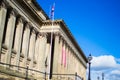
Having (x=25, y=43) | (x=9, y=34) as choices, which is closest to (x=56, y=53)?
(x=25, y=43)

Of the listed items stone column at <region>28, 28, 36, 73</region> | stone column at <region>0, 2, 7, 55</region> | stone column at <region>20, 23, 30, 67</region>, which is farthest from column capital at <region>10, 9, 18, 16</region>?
stone column at <region>28, 28, 36, 73</region>

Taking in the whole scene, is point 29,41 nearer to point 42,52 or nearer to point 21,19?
point 42,52

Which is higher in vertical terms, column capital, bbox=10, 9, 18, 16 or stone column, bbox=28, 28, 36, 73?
column capital, bbox=10, 9, 18, 16

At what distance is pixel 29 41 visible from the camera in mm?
42031

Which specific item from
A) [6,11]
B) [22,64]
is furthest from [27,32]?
[6,11]

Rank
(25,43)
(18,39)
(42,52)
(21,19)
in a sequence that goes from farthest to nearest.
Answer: (42,52) → (25,43) → (21,19) → (18,39)

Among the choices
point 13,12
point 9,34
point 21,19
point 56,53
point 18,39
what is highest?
point 13,12

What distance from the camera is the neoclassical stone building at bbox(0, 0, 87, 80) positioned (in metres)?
32.5

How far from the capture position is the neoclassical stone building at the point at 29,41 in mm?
32466

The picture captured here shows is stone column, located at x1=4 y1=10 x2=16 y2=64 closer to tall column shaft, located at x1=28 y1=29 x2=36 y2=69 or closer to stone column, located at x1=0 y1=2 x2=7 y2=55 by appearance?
stone column, located at x1=0 y1=2 x2=7 y2=55

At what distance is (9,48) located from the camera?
1328 inches

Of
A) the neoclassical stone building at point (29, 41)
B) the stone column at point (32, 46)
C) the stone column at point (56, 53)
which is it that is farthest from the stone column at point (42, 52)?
the stone column at point (32, 46)

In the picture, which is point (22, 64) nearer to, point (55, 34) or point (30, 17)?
point (30, 17)

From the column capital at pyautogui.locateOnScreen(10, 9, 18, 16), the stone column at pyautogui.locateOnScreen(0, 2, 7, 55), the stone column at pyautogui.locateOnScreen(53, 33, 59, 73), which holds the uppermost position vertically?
the column capital at pyautogui.locateOnScreen(10, 9, 18, 16)
